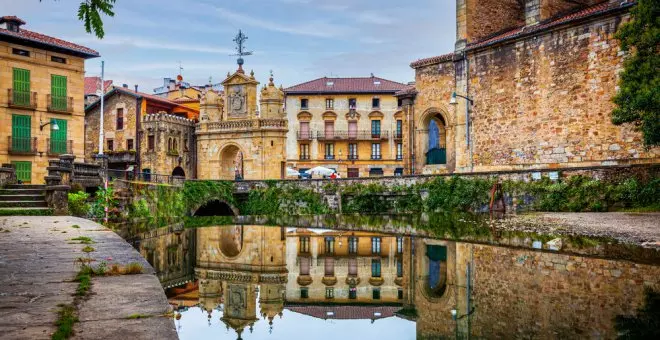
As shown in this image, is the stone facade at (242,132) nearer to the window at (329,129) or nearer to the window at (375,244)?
the window at (329,129)

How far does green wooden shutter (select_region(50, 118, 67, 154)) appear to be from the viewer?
29.5 meters

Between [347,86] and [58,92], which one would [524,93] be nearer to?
[58,92]

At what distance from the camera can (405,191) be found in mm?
25984

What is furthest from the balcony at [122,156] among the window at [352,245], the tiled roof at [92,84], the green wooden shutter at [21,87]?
the window at [352,245]

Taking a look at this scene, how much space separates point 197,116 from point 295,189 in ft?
75.9

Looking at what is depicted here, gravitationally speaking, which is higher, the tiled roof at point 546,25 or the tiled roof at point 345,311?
the tiled roof at point 546,25

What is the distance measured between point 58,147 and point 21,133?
71.7 inches

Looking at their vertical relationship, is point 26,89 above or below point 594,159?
above

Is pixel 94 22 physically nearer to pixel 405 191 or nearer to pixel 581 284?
Result: pixel 581 284

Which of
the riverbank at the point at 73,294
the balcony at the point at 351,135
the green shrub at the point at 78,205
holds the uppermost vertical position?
the balcony at the point at 351,135

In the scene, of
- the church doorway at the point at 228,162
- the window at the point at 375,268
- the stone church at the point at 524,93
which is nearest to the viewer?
the window at the point at 375,268

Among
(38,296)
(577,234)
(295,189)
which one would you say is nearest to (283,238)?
(577,234)

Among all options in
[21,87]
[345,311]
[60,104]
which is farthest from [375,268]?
[60,104]

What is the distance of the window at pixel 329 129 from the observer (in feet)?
200
